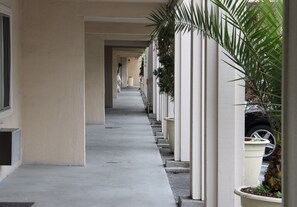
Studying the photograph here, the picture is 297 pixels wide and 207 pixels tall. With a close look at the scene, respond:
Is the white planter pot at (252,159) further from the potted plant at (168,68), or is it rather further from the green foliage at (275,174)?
the potted plant at (168,68)

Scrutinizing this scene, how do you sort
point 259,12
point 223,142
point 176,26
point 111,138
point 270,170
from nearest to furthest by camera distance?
point 259,12, point 270,170, point 176,26, point 223,142, point 111,138

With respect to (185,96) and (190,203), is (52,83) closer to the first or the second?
(185,96)

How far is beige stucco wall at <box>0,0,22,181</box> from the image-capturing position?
29.1ft

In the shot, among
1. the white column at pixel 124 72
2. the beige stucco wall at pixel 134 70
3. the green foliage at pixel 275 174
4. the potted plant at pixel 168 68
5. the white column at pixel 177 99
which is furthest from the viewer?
the beige stucco wall at pixel 134 70

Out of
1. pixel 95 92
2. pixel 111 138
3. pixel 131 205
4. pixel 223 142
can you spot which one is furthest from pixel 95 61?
pixel 223 142

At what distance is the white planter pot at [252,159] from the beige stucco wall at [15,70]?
12.0 ft

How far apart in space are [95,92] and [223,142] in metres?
11.9

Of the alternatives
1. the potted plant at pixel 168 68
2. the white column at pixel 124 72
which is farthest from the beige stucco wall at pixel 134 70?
the potted plant at pixel 168 68

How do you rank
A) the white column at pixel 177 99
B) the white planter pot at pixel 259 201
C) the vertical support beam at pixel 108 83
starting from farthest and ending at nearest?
1. the vertical support beam at pixel 108 83
2. the white column at pixel 177 99
3. the white planter pot at pixel 259 201

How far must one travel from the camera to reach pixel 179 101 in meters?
10.1

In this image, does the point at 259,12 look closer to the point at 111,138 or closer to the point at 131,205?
the point at 131,205

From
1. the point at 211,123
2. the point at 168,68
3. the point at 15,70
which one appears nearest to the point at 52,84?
the point at 15,70

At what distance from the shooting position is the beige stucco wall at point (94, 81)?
A: 57.1 feet

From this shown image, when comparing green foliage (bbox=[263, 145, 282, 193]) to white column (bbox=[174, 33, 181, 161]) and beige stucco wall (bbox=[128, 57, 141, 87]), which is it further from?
beige stucco wall (bbox=[128, 57, 141, 87])
